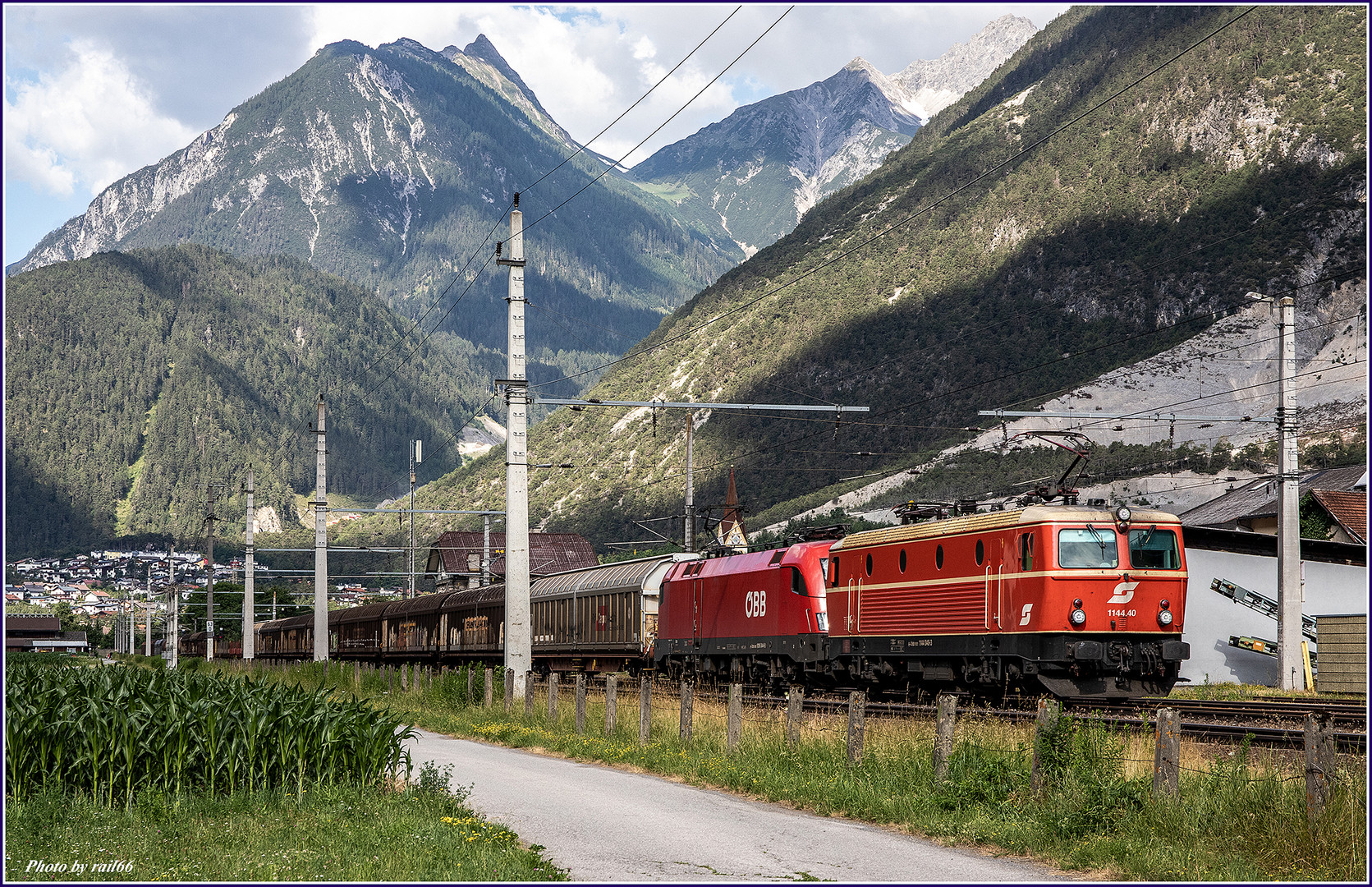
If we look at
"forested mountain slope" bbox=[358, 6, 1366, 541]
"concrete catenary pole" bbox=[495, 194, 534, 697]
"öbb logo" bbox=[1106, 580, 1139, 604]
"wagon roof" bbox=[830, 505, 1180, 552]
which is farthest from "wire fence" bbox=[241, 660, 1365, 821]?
"forested mountain slope" bbox=[358, 6, 1366, 541]

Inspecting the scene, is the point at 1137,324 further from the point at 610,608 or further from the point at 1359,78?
the point at 610,608

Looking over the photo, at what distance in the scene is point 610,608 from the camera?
41.4m

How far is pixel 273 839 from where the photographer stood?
11.8 metres

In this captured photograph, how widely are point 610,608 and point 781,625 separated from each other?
11.0 m

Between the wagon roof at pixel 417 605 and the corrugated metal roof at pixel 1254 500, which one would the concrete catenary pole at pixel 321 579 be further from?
the corrugated metal roof at pixel 1254 500

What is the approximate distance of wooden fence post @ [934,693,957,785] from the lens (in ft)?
49.3

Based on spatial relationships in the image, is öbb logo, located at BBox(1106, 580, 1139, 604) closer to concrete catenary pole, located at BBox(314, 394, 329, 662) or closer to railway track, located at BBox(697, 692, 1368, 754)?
railway track, located at BBox(697, 692, 1368, 754)

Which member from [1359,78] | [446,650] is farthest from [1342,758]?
[1359,78]

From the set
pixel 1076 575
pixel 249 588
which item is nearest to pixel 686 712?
pixel 1076 575

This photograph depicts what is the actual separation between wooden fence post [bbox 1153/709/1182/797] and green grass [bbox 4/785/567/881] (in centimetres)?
614

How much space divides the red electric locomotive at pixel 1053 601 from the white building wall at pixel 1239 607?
22.5m

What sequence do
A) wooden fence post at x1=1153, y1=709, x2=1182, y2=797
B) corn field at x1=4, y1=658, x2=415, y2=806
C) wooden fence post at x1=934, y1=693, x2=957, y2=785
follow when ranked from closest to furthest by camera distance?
wooden fence post at x1=1153, y1=709, x2=1182, y2=797 → corn field at x1=4, y1=658, x2=415, y2=806 → wooden fence post at x1=934, y1=693, x2=957, y2=785

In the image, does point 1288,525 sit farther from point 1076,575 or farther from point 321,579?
point 321,579

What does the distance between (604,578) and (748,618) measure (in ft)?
35.7
